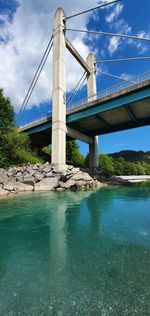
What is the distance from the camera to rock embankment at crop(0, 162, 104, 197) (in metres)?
17.7

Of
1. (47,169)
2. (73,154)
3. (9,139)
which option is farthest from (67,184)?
(73,154)

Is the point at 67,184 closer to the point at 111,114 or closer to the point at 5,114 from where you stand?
the point at 111,114

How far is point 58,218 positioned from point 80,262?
425cm

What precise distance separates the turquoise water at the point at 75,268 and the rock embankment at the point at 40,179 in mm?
10174

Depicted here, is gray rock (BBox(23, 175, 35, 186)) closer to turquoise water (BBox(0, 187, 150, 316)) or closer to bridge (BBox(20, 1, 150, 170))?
bridge (BBox(20, 1, 150, 170))

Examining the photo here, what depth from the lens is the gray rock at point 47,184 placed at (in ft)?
63.3

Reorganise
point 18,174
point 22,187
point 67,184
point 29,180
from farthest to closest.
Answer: point 67,184
point 18,174
point 29,180
point 22,187

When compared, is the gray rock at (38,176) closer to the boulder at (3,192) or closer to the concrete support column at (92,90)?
the boulder at (3,192)

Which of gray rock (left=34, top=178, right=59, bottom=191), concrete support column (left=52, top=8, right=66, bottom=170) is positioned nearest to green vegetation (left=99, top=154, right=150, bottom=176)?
concrete support column (left=52, top=8, right=66, bottom=170)

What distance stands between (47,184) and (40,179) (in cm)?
103

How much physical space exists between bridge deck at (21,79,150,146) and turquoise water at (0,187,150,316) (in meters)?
16.3

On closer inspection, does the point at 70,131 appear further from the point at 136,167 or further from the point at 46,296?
the point at 136,167

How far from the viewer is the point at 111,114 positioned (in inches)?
1008

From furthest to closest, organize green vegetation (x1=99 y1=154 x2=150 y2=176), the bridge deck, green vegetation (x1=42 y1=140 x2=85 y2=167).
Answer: green vegetation (x1=99 y1=154 x2=150 y2=176) < green vegetation (x1=42 y1=140 x2=85 y2=167) < the bridge deck
